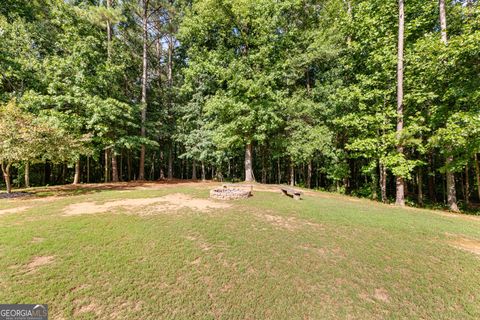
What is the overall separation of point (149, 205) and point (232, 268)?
17.8 ft

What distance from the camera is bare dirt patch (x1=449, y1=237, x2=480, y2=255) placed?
17.4 ft

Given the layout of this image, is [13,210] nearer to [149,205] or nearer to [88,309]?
[149,205]

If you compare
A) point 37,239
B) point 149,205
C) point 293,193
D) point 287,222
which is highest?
point 293,193

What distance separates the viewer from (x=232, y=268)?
164 inches

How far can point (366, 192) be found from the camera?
1666 centimetres

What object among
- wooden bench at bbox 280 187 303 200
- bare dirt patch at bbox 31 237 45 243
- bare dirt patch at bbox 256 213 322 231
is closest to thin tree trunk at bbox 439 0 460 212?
wooden bench at bbox 280 187 303 200

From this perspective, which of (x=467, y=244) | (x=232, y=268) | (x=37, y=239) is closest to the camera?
(x=232, y=268)

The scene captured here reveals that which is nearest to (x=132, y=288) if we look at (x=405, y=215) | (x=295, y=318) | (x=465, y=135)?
(x=295, y=318)

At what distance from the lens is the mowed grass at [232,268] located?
323cm

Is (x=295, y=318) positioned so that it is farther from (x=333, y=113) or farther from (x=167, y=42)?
(x=167, y=42)

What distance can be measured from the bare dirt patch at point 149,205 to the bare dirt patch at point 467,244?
23.3 feet

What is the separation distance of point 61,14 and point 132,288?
2091 cm

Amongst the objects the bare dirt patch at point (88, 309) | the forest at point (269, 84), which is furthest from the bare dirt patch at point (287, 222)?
the forest at point (269, 84)

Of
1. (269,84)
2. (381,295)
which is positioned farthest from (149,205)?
(269,84)
